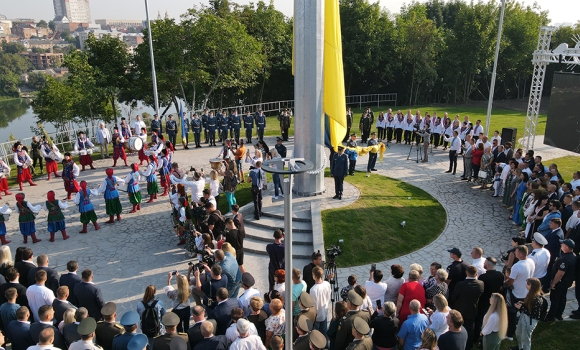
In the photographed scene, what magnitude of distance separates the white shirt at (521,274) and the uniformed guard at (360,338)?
340 cm

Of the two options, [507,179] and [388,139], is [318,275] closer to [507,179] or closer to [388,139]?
[507,179]

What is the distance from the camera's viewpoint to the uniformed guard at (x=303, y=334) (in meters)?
5.88

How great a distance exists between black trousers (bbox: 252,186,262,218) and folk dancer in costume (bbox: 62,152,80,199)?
6099 mm

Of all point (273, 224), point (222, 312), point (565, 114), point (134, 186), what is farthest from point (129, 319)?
point (565, 114)

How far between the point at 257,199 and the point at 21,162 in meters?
9.46

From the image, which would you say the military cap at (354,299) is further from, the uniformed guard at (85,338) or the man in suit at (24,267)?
the man in suit at (24,267)

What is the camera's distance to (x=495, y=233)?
12719 mm

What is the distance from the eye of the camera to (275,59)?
114 feet

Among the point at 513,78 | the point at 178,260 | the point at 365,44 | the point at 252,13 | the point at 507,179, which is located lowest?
the point at 178,260

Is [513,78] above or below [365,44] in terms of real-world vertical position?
below

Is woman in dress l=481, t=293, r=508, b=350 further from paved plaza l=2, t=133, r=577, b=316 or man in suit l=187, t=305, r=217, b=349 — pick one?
man in suit l=187, t=305, r=217, b=349

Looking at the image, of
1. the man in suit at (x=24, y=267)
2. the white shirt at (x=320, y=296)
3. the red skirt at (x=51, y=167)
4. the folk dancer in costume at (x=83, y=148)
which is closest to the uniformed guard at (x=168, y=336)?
the white shirt at (x=320, y=296)

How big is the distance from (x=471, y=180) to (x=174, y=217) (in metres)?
11.2

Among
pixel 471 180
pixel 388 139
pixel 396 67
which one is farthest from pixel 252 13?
pixel 471 180
